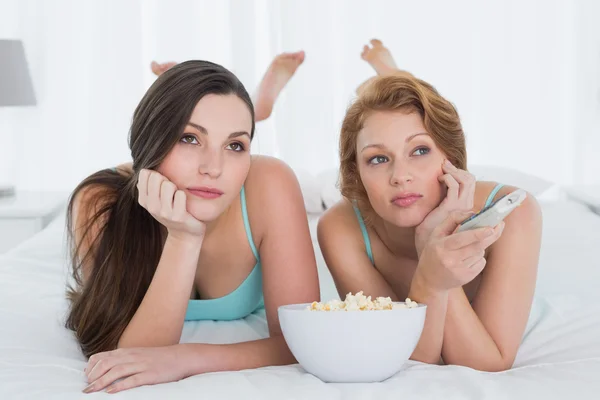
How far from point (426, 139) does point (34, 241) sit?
4.58 feet

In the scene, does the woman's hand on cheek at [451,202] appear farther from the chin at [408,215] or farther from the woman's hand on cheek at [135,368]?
the woman's hand on cheek at [135,368]

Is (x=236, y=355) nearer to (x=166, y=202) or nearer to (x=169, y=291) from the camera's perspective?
(x=169, y=291)

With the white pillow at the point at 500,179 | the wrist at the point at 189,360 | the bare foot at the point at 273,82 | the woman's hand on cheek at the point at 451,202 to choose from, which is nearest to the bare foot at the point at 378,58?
the bare foot at the point at 273,82

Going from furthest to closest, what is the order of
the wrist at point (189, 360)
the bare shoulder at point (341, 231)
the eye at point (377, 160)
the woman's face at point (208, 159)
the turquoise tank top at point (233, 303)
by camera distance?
the turquoise tank top at point (233, 303) → the bare shoulder at point (341, 231) → the eye at point (377, 160) → the woman's face at point (208, 159) → the wrist at point (189, 360)

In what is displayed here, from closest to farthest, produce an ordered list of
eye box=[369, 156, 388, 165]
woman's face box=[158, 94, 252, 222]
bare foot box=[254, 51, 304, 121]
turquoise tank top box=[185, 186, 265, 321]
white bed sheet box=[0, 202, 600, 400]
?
white bed sheet box=[0, 202, 600, 400] → woman's face box=[158, 94, 252, 222] → eye box=[369, 156, 388, 165] → turquoise tank top box=[185, 186, 265, 321] → bare foot box=[254, 51, 304, 121]

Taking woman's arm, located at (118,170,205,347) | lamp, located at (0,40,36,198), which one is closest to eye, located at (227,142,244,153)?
woman's arm, located at (118,170,205,347)

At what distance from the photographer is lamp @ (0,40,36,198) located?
10.6 feet

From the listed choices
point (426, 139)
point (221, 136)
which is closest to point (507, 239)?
point (426, 139)

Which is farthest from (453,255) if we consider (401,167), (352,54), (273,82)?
(352,54)

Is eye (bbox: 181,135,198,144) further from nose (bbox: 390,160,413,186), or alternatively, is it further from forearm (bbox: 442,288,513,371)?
forearm (bbox: 442,288,513,371)

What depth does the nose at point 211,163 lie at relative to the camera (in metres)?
1.23

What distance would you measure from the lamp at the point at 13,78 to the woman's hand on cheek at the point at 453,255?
99.8 inches

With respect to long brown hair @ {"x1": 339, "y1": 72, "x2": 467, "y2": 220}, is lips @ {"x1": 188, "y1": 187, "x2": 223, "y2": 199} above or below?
below

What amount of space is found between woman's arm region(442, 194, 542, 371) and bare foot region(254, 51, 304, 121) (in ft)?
4.93
